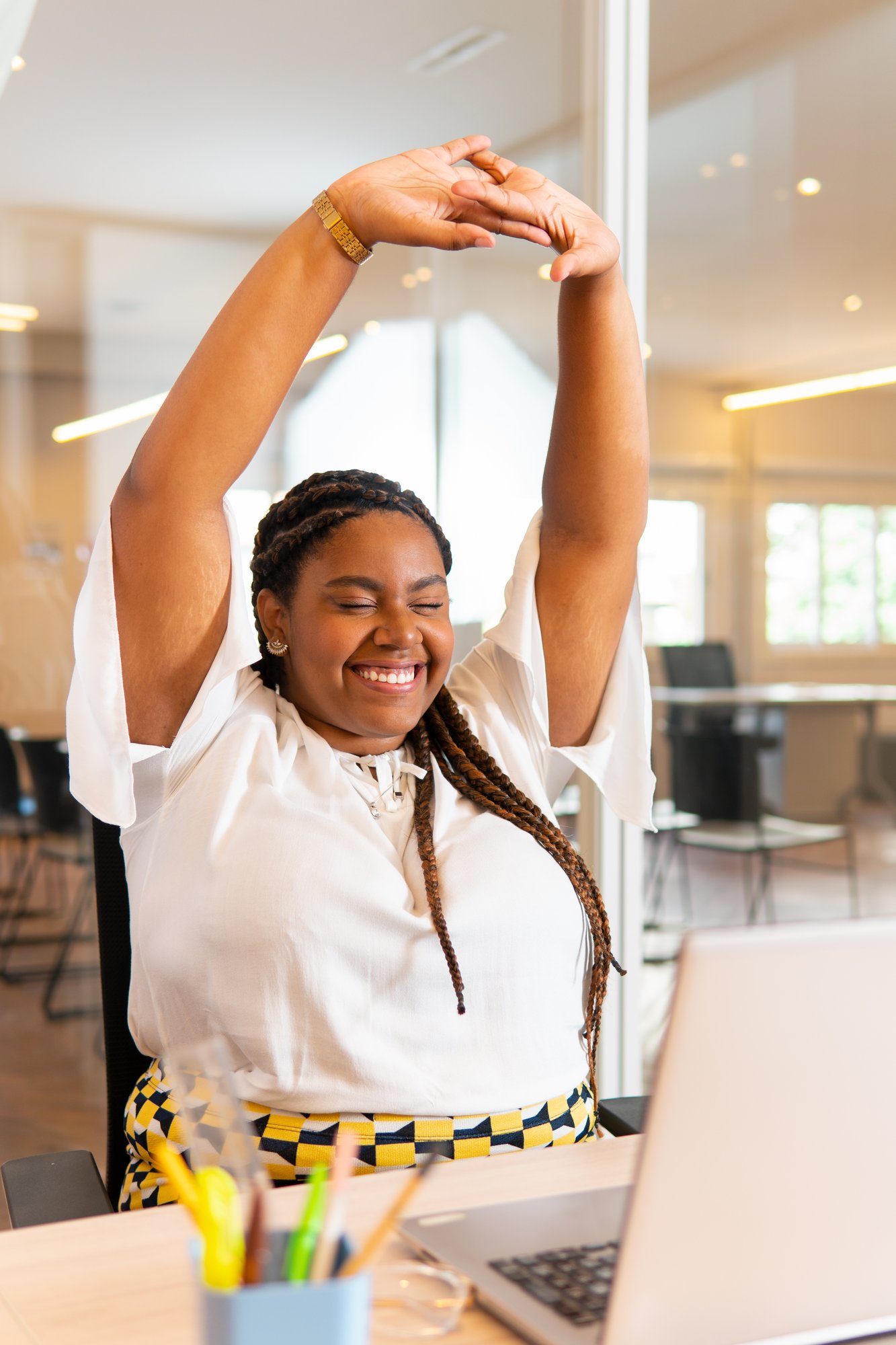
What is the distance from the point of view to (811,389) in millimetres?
2590

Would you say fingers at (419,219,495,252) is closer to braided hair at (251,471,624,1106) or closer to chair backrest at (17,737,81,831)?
braided hair at (251,471,624,1106)

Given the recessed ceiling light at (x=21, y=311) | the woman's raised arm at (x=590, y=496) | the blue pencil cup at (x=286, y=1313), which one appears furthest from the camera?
the recessed ceiling light at (x=21, y=311)

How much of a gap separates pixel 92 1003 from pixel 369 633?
105 cm

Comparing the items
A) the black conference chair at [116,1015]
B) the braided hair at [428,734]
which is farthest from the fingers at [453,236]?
the black conference chair at [116,1015]

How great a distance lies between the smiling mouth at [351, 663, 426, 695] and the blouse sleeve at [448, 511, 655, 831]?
0.15 metres

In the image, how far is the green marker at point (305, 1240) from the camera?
556 millimetres

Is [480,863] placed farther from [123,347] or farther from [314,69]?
[314,69]

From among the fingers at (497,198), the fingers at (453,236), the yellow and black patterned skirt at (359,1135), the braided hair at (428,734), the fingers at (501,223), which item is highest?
the fingers at (497,198)

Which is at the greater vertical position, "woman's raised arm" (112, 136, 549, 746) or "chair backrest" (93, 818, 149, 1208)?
"woman's raised arm" (112, 136, 549, 746)

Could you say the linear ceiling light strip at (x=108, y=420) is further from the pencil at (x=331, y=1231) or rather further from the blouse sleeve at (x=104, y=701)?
the pencil at (x=331, y=1231)

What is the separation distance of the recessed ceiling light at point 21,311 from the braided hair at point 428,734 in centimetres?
70

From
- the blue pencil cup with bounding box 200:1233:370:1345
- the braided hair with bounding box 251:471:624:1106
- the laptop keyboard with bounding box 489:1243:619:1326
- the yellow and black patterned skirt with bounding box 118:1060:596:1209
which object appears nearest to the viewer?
the blue pencil cup with bounding box 200:1233:370:1345

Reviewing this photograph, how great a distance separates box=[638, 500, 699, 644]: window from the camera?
8.39 ft

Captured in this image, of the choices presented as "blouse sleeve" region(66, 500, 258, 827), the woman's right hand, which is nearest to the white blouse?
"blouse sleeve" region(66, 500, 258, 827)
